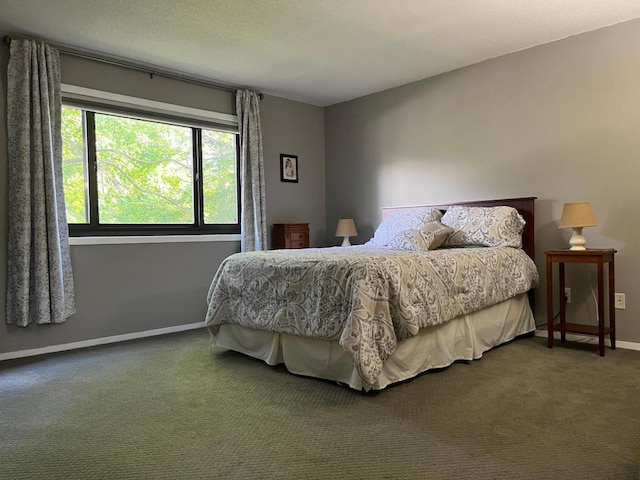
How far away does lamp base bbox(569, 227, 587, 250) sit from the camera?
317 cm

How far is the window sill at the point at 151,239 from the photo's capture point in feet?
11.8

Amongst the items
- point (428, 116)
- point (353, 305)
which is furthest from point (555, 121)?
point (353, 305)

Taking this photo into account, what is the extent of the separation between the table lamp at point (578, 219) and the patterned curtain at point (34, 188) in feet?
11.9

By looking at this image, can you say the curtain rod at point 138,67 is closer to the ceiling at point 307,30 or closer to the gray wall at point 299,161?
the ceiling at point 307,30

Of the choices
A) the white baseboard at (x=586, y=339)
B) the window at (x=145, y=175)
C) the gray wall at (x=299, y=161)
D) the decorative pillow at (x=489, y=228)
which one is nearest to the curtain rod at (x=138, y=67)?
the window at (x=145, y=175)

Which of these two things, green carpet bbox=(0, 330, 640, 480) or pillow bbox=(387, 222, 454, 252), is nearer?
green carpet bbox=(0, 330, 640, 480)

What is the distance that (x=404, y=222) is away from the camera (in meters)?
3.95

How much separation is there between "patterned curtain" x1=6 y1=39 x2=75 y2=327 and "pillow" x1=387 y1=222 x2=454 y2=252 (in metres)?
2.52

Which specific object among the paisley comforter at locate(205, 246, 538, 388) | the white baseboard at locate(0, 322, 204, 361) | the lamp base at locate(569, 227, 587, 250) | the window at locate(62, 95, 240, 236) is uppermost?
the window at locate(62, 95, 240, 236)

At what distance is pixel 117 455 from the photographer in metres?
1.79

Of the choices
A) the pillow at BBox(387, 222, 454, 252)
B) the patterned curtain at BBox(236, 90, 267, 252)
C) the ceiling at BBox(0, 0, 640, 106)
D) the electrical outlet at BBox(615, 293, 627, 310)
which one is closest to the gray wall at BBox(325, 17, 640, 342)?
the electrical outlet at BBox(615, 293, 627, 310)

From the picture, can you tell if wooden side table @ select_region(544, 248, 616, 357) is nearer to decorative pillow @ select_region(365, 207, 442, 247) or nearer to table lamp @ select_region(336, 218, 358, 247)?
decorative pillow @ select_region(365, 207, 442, 247)

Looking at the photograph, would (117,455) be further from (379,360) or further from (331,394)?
(379,360)

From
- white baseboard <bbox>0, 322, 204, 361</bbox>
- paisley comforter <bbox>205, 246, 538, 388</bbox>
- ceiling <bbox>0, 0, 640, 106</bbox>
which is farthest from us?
white baseboard <bbox>0, 322, 204, 361</bbox>
